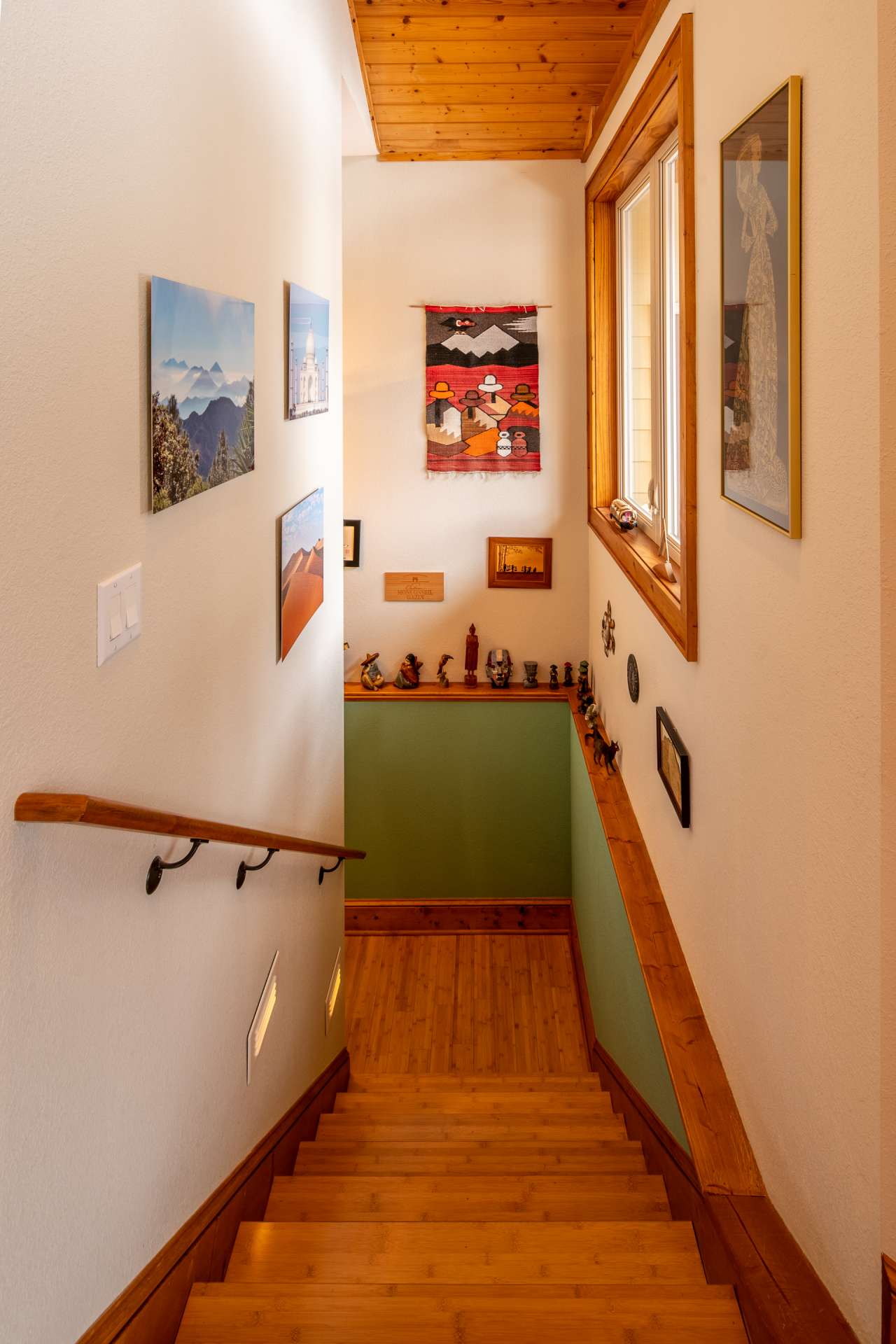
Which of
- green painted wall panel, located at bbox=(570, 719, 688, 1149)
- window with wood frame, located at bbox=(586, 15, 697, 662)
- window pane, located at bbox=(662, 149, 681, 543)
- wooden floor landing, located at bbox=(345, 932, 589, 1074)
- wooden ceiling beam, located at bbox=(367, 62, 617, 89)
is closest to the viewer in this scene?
window with wood frame, located at bbox=(586, 15, 697, 662)

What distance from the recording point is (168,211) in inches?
70.6

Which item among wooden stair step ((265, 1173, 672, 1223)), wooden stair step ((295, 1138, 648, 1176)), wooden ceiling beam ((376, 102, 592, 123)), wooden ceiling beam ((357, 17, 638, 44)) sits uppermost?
wooden ceiling beam ((376, 102, 592, 123))

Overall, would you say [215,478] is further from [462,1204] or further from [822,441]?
[462,1204]

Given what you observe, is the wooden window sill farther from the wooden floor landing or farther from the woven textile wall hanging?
the wooden floor landing

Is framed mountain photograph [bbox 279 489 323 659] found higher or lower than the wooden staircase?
higher

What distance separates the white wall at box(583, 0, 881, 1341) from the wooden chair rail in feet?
3.21

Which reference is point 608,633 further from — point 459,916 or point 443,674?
point 459,916

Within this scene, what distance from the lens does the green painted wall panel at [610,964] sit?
9.96ft

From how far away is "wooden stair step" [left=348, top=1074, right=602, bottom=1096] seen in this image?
4254 mm

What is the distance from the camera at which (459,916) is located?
6.07 metres

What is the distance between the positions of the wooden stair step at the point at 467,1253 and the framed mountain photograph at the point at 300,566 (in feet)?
4.53

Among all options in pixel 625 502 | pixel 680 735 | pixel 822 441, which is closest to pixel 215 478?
pixel 822 441

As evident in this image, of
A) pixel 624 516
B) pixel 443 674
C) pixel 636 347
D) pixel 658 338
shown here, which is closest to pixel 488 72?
pixel 636 347

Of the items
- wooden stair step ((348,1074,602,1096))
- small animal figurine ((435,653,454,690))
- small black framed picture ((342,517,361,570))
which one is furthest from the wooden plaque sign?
wooden stair step ((348,1074,602,1096))
